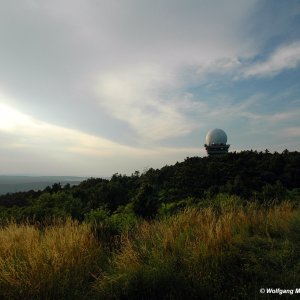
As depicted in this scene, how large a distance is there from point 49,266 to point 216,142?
49062 mm

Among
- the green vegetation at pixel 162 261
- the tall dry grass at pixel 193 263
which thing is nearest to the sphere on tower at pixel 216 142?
the green vegetation at pixel 162 261

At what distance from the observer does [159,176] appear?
126 feet

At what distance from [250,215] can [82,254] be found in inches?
169

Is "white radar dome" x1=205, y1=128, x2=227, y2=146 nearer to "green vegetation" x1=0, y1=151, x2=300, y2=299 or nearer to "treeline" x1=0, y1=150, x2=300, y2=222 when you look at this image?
"treeline" x1=0, y1=150, x2=300, y2=222

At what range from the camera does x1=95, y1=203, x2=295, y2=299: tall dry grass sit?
496cm

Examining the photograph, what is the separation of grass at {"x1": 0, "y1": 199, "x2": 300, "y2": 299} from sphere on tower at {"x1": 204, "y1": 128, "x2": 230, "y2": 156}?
4584cm

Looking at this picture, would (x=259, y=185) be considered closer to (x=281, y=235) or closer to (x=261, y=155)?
(x=261, y=155)

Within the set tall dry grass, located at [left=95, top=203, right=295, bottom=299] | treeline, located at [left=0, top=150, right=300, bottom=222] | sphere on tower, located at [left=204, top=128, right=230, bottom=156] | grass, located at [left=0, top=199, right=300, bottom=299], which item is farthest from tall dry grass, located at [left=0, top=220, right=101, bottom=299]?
sphere on tower, located at [left=204, top=128, right=230, bottom=156]

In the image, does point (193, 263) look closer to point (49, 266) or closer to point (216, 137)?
point (49, 266)

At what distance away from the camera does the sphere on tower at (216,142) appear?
52656 millimetres

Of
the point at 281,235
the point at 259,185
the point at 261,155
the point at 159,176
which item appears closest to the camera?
the point at 281,235

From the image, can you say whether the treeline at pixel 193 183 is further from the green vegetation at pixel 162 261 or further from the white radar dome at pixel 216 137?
the green vegetation at pixel 162 261

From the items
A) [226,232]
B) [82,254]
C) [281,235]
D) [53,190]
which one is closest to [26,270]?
[82,254]

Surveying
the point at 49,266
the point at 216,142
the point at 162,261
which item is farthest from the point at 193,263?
the point at 216,142
